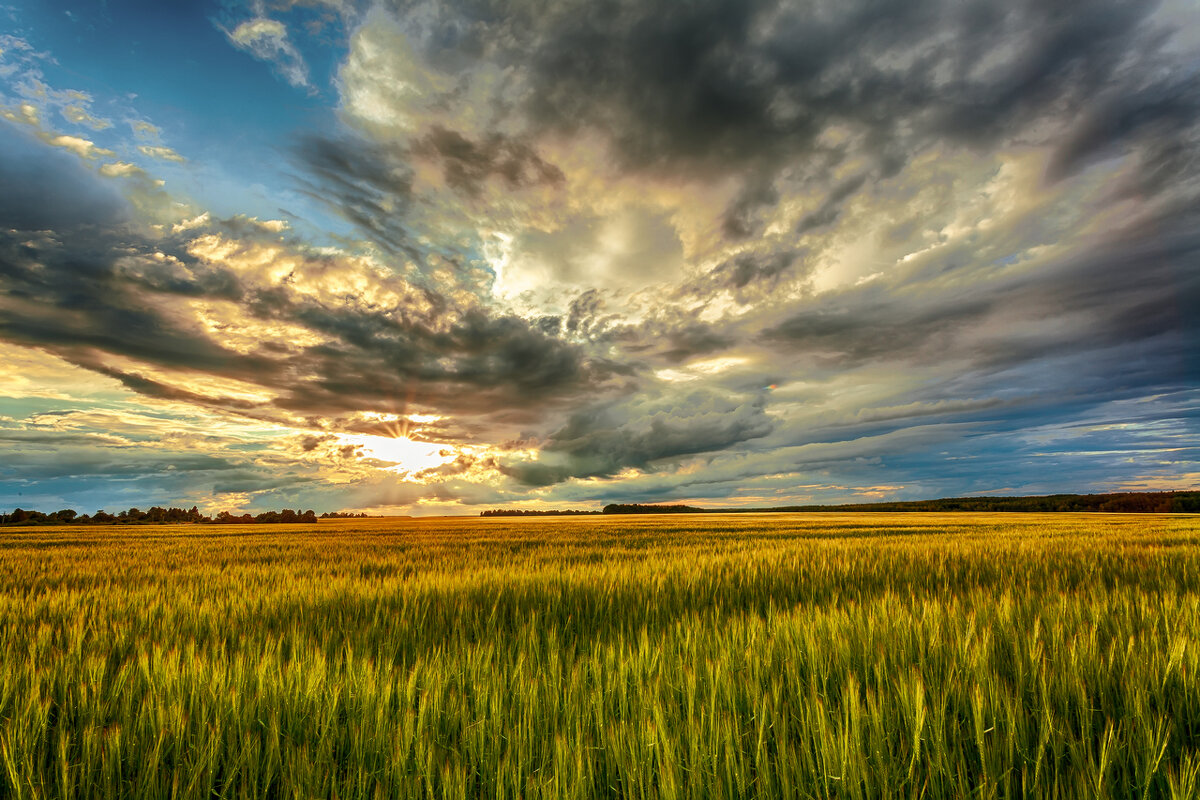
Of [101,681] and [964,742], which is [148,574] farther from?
[964,742]

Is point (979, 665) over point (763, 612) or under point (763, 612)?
over

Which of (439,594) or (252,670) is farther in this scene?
(439,594)

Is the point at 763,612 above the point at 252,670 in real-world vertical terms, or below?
below

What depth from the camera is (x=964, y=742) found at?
1940 mm

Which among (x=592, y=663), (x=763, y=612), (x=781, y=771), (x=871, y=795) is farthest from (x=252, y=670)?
(x=763, y=612)

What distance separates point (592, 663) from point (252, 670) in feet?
5.85

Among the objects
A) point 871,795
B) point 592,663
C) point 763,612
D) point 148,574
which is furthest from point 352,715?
point 148,574

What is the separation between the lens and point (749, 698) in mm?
2188

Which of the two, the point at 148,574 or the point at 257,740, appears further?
the point at 148,574

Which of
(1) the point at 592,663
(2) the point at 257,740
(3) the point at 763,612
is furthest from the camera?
(3) the point at 763,612

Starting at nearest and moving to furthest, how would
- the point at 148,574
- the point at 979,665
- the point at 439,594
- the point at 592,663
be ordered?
the point at 979,665, the point at 592,663, the point at 439,594, the point at 148,574

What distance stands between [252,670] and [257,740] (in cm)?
96

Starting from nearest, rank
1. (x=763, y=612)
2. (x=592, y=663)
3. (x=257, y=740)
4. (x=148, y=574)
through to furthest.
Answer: (x=257, y=740), (x=592, y=663), (x=763, y=612), (x=148, y=574)

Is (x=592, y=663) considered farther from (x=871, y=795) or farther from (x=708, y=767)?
(x=871, y=795)
